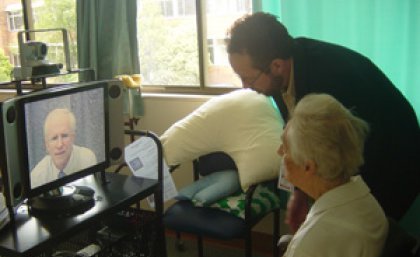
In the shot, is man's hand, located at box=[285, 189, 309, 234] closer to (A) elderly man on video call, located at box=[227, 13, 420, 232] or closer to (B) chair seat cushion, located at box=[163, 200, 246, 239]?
(A) elderly man on video call, located at box=[227, 13, 420, 232]

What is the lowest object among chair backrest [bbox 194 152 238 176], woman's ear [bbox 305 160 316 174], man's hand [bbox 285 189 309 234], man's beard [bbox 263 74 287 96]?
chair backrest [bbox 194 152 238 176]

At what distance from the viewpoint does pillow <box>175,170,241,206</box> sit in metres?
2.23

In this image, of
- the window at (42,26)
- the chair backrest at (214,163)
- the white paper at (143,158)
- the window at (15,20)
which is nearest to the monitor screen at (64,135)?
the white paper at (143,158)

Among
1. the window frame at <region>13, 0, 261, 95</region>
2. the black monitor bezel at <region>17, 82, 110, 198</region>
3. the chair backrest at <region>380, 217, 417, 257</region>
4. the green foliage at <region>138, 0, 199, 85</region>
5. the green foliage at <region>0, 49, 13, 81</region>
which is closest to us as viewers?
the chair backrest at <region>380, 217, 417, 257</region>

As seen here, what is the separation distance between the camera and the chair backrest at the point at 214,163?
2553 millimetres

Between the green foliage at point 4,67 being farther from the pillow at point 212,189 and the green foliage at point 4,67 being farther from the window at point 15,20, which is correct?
the pillow at point 212,189

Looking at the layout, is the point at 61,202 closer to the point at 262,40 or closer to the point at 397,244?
the point at 262,40

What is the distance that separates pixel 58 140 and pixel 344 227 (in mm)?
971

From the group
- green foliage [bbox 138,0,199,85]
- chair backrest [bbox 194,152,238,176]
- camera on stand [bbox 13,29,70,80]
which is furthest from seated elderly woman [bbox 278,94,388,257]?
green foliage [bbox 138,0,199,85]

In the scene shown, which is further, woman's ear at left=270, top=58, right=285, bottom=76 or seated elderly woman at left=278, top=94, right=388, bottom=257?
woman's ear at left=270, top=58, right=285, bottom=76

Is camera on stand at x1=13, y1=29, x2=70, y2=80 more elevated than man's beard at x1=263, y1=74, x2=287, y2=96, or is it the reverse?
camera on stand at x1=13, y1=29, x2=70, y2=80

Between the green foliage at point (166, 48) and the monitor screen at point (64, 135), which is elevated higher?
the green foliage at point (166, 48)

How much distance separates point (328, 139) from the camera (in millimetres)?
1132

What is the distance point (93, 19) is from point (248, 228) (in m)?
1.78
